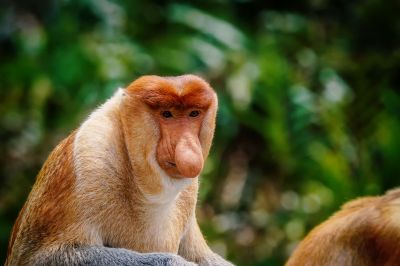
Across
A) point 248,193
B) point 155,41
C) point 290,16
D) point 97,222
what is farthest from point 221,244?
point 97,222

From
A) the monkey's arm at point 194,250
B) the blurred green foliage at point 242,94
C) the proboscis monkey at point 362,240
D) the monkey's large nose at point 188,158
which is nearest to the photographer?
the monkey's large nose at point 188,158

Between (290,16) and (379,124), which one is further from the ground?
(290,16)

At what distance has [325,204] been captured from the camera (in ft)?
26.2

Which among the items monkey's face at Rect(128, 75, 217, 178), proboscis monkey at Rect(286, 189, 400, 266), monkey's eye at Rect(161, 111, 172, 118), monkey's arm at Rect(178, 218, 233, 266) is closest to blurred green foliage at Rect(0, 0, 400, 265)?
proboscis monkey at Rect(286, 189, 400, 266)

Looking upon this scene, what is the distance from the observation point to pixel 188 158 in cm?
380

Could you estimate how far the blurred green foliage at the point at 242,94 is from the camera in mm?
8289

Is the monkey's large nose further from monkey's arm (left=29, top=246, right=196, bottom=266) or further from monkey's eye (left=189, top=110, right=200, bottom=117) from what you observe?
monkey's arm (left=29, top=246, right=196, bottom=266)

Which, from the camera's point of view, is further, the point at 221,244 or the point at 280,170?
the point at 280,170

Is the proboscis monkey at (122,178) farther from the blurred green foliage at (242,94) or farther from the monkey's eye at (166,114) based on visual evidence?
the blurred green foliage at (242,94)

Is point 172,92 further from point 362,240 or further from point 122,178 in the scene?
point 362,240

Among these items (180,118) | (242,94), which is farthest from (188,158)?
(242,94)

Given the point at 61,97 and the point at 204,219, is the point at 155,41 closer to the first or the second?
the point at 61,97

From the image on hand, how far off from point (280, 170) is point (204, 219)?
135 cm

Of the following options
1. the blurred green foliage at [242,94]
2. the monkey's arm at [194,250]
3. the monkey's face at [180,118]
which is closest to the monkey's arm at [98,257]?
the monkey's face at [180,118]
